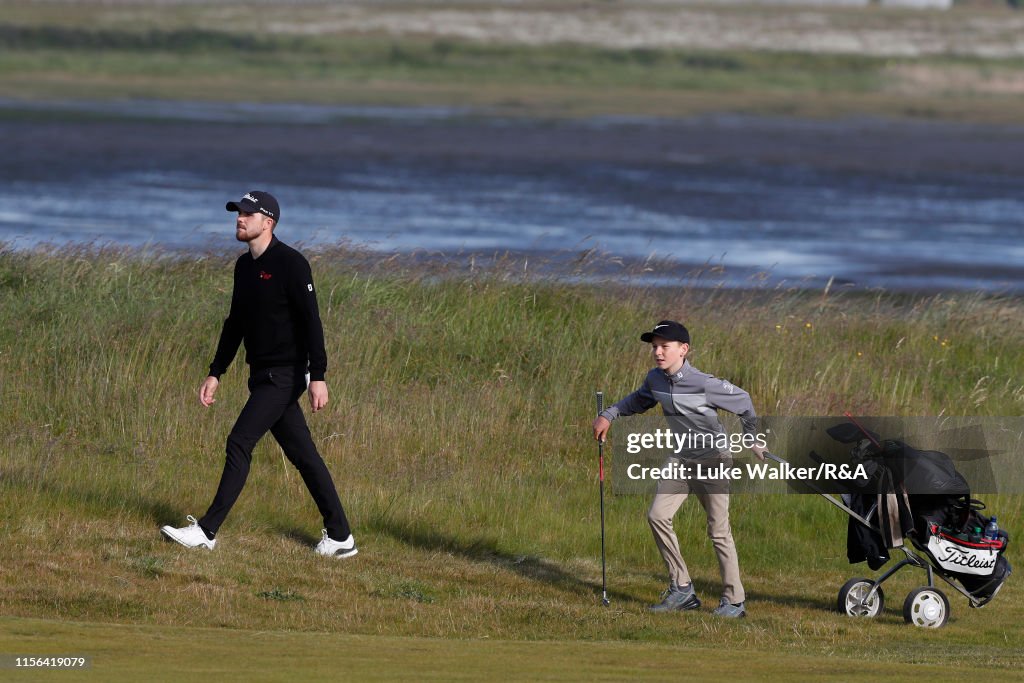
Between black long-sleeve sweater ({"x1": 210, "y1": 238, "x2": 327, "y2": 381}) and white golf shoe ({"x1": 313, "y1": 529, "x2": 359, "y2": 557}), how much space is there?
1426 mm

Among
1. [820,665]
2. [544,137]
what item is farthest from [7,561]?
[544,137]

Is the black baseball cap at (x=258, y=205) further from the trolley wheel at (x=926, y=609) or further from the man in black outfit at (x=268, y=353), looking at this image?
the trolley wheel at (x=926, y=609)

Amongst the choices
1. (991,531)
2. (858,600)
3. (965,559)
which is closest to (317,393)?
(858,600)

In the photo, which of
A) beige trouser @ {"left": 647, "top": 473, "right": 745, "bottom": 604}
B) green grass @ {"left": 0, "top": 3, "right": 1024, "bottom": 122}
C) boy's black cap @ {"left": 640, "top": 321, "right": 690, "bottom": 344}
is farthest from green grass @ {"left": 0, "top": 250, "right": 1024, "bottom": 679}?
green grass @ {"left": 0, "top": 3, "right": 1024, "bottom": 122}

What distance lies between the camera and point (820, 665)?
7.42 meters

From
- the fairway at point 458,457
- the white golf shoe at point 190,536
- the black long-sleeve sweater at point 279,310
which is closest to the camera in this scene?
the fairway at point 458,457

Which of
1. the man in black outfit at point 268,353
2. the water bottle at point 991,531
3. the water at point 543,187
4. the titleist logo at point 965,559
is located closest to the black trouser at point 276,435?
the man in black outfit at point 268,353

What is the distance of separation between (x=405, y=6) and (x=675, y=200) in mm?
108188

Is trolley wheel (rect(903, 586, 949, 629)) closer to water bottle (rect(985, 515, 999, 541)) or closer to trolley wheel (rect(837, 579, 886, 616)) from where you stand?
trolley wheel (rect(837, 579, 886, 616))

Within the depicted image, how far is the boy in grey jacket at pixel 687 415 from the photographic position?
930 centimetres

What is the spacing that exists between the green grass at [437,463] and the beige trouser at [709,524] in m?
0.27

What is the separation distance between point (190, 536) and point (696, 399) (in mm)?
3396

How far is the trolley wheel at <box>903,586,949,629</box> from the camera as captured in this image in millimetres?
10156

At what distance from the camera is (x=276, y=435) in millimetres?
10477
